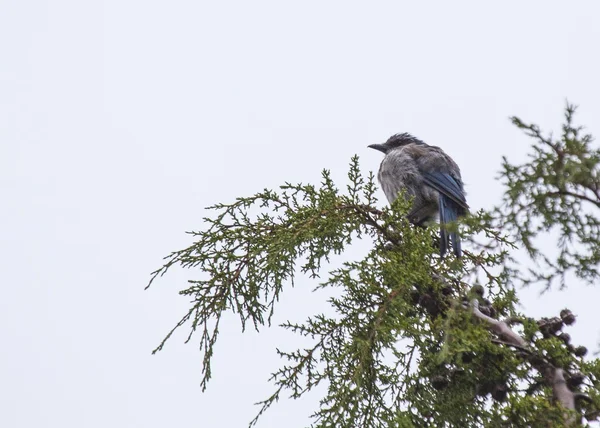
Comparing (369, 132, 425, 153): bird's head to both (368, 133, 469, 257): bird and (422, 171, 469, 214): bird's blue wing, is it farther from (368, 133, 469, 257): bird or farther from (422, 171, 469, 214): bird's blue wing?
(422, 171, 469, 214): bird's blue wing

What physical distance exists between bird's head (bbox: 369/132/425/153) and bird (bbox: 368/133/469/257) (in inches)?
8.1

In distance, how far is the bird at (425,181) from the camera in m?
6.16

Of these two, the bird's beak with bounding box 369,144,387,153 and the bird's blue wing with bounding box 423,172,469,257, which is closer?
the bird's blue wing with bounding box 423,172,469,257

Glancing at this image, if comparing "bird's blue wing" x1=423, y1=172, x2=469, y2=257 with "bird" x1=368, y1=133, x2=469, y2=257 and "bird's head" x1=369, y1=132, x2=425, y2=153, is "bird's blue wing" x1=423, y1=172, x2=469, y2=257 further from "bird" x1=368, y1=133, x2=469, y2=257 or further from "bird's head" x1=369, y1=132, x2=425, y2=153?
Result: "bird's head" x1=369, y1=132, x2=425, y2=153

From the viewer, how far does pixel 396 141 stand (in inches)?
283

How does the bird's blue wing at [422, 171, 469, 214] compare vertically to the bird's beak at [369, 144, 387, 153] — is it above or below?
below

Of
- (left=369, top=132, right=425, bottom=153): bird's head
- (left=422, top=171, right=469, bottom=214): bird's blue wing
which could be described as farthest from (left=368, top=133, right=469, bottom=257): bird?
(left=369, top=132, right=425, bottom=153): bird's head

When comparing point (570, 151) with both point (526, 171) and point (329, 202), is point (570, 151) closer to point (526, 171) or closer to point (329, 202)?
point (526, 171)

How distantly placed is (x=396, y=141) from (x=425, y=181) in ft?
3.16

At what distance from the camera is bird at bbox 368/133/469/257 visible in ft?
20.2

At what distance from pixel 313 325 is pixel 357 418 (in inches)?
16.5

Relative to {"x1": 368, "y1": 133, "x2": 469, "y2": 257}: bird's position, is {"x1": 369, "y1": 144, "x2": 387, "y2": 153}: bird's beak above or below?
above

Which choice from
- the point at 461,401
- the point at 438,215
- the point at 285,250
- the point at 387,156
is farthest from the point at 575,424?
the point at 387,156

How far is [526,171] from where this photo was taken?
244 centimetres
